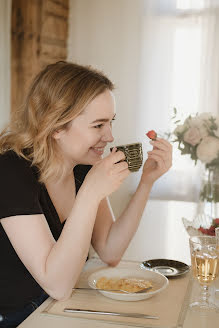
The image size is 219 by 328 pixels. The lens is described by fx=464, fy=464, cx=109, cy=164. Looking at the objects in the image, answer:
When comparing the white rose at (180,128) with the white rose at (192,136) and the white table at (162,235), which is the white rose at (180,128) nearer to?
the white rose at (192,136)

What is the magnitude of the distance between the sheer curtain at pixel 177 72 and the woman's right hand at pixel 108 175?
2600mm


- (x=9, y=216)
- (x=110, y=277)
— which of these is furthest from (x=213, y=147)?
(x=9, y=216)

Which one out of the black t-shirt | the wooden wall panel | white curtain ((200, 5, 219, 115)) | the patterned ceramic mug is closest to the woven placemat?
the black t-shirt

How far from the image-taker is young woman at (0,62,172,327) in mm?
1275

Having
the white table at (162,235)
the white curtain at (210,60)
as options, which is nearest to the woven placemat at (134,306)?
the white table at (162,235)

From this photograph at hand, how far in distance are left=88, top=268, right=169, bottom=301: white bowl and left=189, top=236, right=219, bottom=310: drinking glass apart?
0.10 metres

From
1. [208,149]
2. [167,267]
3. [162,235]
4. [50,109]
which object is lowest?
[162,235]

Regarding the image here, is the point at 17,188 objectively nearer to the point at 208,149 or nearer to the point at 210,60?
the point at 208,149

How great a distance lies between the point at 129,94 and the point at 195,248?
300 cm

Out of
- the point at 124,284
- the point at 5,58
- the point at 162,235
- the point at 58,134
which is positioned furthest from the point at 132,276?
the point at 5,58

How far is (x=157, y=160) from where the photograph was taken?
5.48 feet

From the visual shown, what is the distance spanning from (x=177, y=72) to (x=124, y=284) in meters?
2.97

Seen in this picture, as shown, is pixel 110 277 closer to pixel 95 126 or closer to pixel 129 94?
pixel 95 126

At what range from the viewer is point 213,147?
81.3 inches
